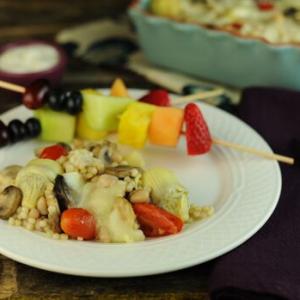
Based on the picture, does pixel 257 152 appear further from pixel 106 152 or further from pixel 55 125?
pixel 55 125

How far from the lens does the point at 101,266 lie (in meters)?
1.26

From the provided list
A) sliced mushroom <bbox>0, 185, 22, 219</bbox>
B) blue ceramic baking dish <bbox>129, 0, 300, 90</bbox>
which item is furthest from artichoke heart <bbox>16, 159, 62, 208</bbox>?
blue ceramic baking dish <bbox>129, 0, 300, 90</bbox>

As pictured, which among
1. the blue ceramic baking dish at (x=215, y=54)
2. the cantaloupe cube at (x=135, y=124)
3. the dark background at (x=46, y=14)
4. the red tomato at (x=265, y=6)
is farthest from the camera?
the dark background at (x=46, y=14)

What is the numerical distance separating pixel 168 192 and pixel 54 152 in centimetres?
33

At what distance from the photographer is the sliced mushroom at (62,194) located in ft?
4.60

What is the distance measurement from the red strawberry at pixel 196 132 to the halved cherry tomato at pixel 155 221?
1.04 feet

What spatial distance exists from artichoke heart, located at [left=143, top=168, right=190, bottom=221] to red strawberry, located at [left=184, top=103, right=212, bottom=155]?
185mm

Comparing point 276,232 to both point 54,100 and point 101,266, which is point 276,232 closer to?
point 101,266

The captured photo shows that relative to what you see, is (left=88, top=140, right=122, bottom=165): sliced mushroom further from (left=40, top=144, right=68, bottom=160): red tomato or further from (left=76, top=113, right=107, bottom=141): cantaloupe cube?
(left=76, top=113, right=107, bottom=141): cantaloupe cube

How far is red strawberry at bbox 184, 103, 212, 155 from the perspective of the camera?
65.0 inches

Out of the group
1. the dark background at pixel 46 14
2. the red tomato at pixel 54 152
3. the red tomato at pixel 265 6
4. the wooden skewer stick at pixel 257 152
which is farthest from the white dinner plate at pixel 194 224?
the dark background at pixel 46 14

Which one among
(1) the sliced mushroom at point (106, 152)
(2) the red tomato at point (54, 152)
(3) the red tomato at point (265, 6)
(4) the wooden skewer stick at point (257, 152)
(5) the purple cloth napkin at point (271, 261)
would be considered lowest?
(2) the red tomato at point (54, 152)

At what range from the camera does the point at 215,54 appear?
2.08 meters

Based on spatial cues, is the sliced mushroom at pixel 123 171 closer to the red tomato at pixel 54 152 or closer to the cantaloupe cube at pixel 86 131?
the red tomato at pixel 54 152
